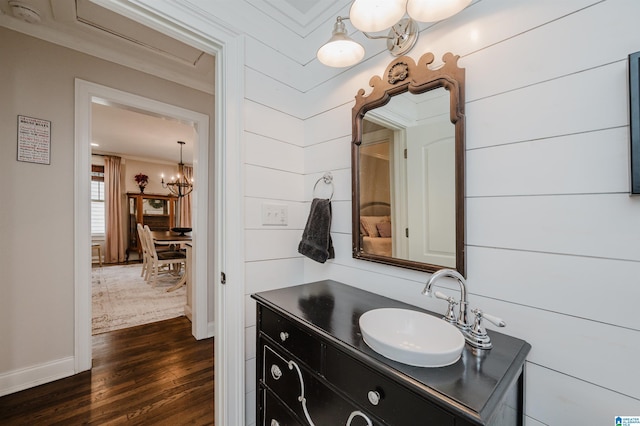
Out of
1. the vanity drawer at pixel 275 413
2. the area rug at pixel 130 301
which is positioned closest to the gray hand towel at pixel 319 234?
the vanity drawer at pixel 275 413

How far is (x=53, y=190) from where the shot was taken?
1870 millimetres

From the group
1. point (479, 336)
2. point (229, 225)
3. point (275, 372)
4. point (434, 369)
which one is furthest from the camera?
point (229, 225)

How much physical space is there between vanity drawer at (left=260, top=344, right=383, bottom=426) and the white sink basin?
21 cm

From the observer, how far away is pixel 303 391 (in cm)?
90

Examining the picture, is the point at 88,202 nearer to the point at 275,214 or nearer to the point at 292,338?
the point at 275,214

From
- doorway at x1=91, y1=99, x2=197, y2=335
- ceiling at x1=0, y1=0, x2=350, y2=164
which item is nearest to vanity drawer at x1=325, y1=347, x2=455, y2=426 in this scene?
ceiling at x1=0, y1=0, x2=350, y2=164

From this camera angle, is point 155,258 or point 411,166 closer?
point 411,166

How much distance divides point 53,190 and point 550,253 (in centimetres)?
298

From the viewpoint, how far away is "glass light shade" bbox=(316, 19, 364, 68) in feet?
3.57

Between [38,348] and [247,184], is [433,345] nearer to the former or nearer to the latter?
[247,184]

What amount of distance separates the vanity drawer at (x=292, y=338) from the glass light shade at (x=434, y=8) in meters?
1.19

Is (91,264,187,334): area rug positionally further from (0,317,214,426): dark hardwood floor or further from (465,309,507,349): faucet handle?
(465,309,507,349): faucet handle

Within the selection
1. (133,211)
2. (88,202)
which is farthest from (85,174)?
(133,211)

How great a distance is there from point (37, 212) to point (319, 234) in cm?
215
